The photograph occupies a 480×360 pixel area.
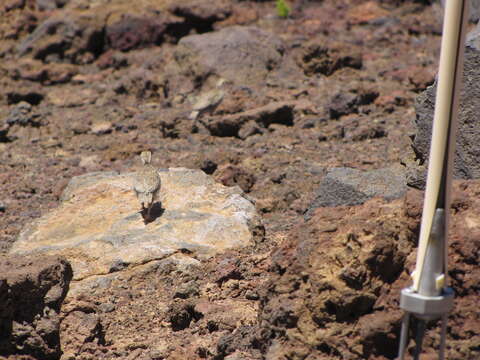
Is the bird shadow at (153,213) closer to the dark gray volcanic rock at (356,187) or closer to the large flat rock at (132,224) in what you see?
the large flat rock at (132,224)

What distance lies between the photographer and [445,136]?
2443 mm

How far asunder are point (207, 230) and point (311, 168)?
1922mm

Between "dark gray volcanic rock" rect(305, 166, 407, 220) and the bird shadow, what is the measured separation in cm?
124

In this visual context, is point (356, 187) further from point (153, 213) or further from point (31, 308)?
point (31, 308)

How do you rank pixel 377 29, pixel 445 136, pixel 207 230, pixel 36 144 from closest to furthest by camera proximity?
pixel 445 136
pixel 207 230
pixel 36 144
pixel 377 29

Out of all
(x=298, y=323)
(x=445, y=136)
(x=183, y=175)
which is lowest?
(x=183, y=175)

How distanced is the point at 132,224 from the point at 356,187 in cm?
173

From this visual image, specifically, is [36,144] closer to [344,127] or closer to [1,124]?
[1,124]

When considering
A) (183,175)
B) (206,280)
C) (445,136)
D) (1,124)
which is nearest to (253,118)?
(183,175)

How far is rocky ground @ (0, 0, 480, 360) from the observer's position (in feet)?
10.5

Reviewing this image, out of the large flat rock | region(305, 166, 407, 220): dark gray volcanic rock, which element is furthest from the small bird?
region(305, 166, 407, 220): dark gray volcanic rock

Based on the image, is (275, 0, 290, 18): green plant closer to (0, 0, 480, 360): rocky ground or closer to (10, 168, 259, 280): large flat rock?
(0, 0, 480, 360): rocky ground

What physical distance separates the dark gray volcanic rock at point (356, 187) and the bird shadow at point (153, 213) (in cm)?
124

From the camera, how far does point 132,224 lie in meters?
5.71
